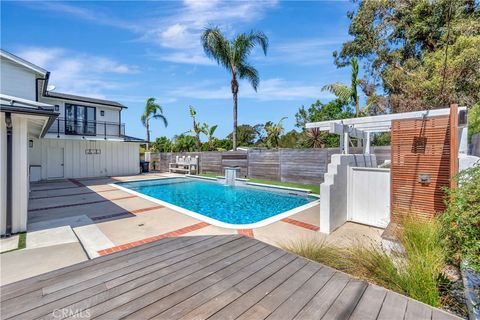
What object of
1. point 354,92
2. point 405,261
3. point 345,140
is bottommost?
point 405,261

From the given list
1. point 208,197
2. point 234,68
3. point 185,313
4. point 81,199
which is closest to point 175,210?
point 208,197

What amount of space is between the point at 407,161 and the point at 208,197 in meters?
9.01

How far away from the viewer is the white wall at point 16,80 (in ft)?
33.2

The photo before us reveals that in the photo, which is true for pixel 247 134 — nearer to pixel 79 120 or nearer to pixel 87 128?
pixel 87 128

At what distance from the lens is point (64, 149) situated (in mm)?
17625

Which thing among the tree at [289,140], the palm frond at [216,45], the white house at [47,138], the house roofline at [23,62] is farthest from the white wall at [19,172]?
the tree at [289,140]

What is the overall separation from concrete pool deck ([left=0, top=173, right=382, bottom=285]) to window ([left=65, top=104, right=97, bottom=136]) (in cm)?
1034

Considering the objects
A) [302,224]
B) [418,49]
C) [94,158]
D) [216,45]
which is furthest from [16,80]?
[418,49]

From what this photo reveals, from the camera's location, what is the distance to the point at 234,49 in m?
18.6

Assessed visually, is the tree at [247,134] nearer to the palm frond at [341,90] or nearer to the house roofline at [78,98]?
the house roofline at [78,98]

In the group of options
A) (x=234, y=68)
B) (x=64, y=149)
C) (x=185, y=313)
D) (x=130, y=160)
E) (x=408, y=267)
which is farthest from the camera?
(x=130, y=160)

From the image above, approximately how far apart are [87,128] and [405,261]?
21564 mm

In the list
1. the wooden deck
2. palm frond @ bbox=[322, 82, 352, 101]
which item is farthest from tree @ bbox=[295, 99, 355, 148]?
the wooden deck

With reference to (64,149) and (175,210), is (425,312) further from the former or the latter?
Answer: (64,149)
